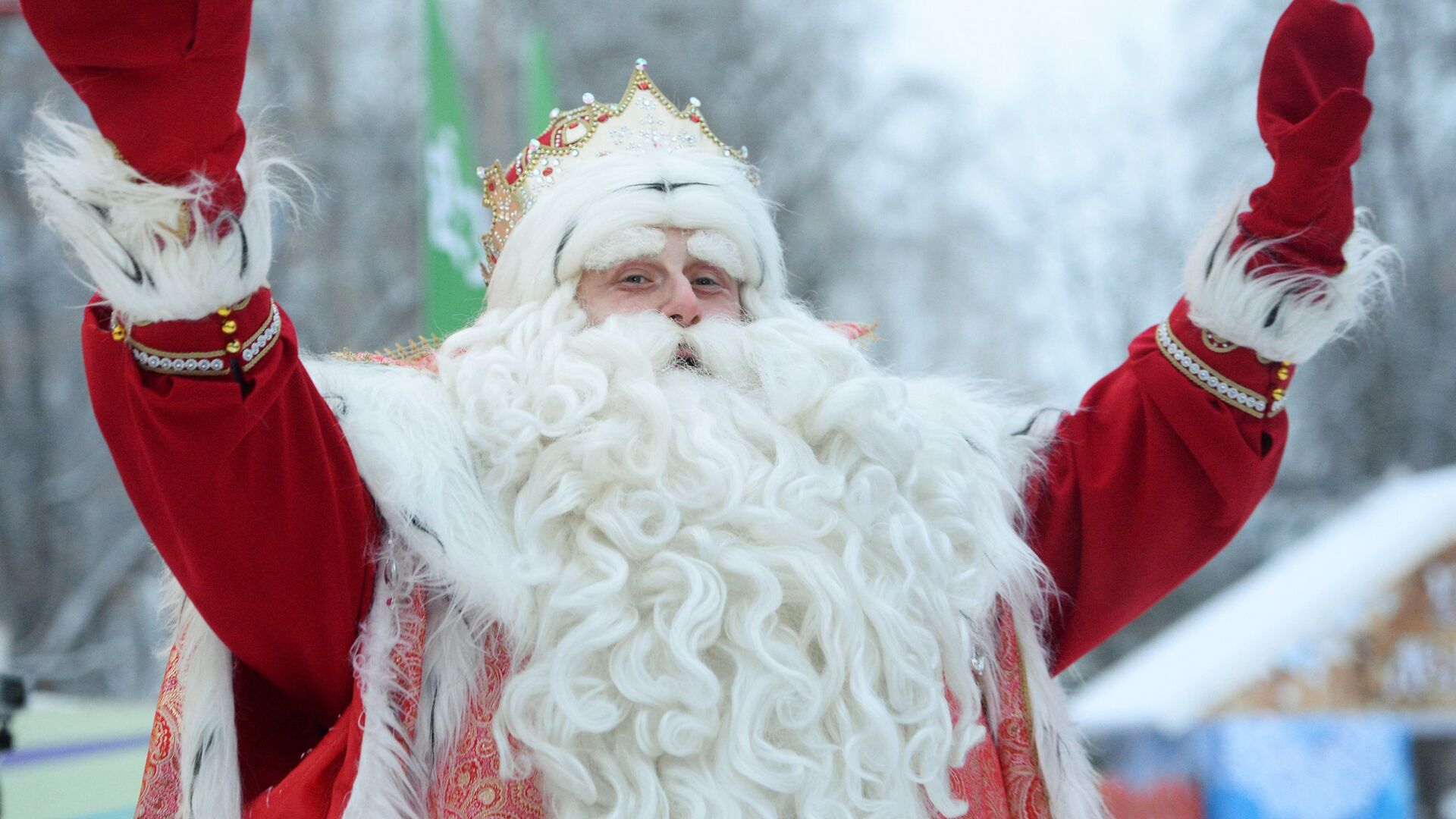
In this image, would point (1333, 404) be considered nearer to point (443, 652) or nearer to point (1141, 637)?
point (1141, 637)

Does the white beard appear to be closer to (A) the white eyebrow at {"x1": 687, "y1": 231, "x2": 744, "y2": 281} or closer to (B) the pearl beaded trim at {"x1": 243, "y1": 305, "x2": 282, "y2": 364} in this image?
(A) the white eyebrow at {"x1": 687, "y1": 231, "x2": 744, "y2": 281}

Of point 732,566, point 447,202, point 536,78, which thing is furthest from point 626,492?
point 536,78

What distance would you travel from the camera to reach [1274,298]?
2.18 m

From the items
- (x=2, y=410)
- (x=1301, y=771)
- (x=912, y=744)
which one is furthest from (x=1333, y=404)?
(x=912, y=744)

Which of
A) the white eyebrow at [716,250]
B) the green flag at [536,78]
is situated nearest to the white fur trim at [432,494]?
the white eyebrow at [716,250]

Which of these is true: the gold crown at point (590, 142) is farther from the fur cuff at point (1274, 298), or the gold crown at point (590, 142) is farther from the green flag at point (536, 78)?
the green flag at point (536, 78)

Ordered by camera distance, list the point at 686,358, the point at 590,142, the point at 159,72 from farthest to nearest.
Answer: the point at 590,142 < the point at 686,358 < the point at 159,72

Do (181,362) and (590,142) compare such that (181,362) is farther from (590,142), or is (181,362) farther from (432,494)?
(590,142)

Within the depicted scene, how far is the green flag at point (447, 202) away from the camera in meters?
5.02

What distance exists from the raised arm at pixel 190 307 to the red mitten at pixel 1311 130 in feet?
4.92

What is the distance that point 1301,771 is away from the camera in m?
5.60

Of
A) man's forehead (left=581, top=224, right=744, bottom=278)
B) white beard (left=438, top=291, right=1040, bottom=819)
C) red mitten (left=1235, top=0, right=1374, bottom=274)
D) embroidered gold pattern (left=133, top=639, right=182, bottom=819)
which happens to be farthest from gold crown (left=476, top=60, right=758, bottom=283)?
embroidered gold pattern (left=133, top=639, right=182, bottom=819)

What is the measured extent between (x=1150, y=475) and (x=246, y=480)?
4.70ft

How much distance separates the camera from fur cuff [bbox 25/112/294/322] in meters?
1.61
